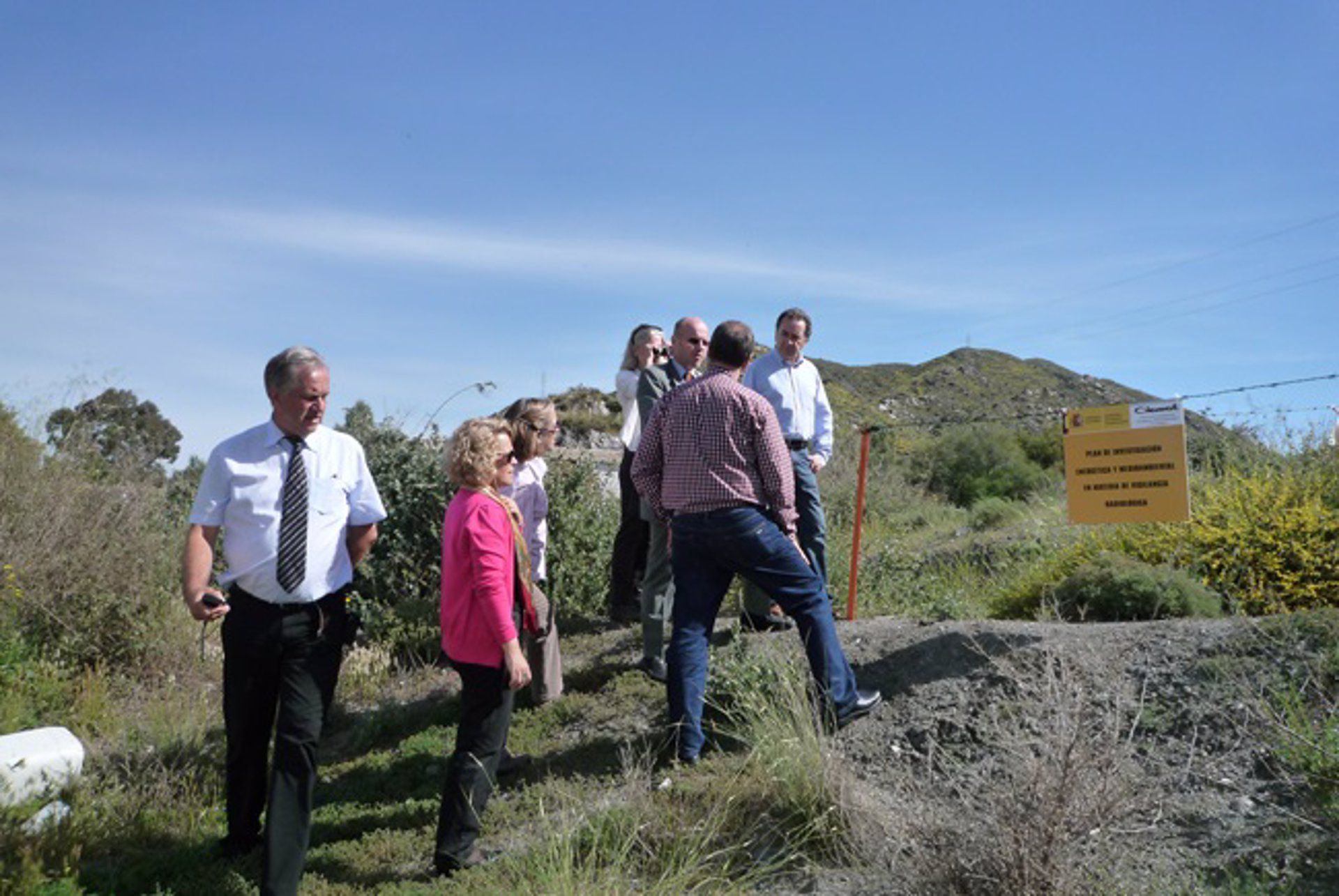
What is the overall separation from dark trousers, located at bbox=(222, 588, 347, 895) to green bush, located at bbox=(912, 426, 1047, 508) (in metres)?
15.4

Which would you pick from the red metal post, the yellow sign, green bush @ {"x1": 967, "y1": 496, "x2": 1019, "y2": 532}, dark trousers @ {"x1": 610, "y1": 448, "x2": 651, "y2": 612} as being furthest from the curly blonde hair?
green bush @ {"x1": 967, "y1": 496, "x2": 1019, "y2": 532}

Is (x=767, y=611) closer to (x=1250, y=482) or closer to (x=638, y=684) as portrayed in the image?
(x=638, y=684)

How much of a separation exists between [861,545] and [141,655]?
22.4ft

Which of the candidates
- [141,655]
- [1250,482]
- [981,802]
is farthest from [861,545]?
[981,802]

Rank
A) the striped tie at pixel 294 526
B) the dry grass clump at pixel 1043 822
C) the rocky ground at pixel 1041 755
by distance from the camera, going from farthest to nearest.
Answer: the striped tie at pixel 294 526 → the rocky ground at pixel 1041 755 → the dry grass clump at pixel 1043 822

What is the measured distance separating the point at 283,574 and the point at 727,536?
1.93 m

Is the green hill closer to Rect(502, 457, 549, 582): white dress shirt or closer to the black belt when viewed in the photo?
Rect(502, 457, 549, 582): white dress shirt

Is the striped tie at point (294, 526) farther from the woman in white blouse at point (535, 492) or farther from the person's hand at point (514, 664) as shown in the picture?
the woman in white blouse at point (535, 492)

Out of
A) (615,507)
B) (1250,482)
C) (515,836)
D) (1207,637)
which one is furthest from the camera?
(615,507)

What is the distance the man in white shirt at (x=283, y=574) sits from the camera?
4383 mm

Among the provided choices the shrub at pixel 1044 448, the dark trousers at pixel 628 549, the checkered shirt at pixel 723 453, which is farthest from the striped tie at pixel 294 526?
the shrub at pixel 1044 448

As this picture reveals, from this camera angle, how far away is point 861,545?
38.3ft

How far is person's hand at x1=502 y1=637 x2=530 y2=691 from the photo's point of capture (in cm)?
451

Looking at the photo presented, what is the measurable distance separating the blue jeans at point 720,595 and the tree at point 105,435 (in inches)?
284
